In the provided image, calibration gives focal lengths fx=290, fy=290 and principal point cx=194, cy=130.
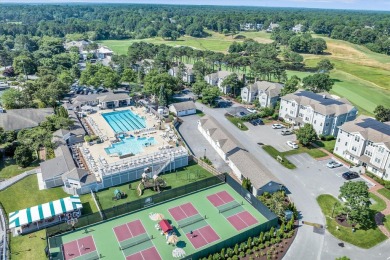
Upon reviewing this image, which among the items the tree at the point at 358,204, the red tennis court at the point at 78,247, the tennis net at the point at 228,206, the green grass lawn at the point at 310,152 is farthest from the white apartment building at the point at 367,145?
the red tennis court at the point at 78,247

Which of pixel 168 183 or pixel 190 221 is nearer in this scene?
pixel 190 221

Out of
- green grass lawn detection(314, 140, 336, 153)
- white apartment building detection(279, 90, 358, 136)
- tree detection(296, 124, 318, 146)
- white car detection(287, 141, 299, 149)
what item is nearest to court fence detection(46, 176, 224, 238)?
white car detection(287, 141, 299, 149)

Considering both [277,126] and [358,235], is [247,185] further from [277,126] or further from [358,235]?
[277,126]

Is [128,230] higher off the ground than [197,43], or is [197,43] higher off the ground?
[197,43]

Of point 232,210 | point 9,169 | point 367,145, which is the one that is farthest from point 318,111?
point 9,169

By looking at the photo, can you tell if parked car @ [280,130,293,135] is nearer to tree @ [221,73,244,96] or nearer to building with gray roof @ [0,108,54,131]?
tree @ [221,73,244,96]

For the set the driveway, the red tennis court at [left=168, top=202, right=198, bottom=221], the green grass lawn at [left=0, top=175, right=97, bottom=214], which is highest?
the green grass lawn at [left=0, top=175, right=97, bottom=214]

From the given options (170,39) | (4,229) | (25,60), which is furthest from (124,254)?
(170,39)
